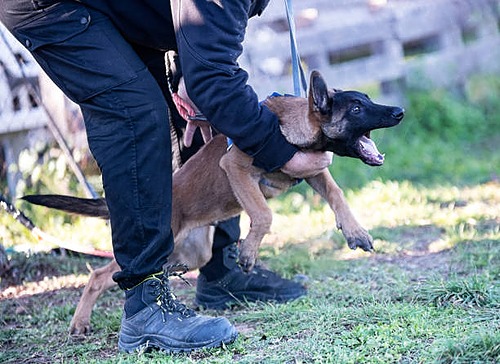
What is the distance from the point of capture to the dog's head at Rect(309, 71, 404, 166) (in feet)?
10.7

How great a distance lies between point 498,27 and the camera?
1051 cm

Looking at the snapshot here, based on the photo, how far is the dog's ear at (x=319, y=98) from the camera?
10.8 ft

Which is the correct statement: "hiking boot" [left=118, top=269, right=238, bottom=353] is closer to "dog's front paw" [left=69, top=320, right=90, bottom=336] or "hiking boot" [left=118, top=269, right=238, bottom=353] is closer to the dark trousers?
the dark trousers

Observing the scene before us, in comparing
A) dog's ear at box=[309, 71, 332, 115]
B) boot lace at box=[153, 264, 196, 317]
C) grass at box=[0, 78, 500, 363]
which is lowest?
grass at box=[0, 78, 500, 363]

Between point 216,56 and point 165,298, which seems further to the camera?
point 165,298

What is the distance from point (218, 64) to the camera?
2.83 m

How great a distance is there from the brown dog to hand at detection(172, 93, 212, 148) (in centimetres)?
10

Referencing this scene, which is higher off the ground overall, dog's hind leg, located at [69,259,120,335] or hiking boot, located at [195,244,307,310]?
dog's hind leg, located at [69,259,120,335]

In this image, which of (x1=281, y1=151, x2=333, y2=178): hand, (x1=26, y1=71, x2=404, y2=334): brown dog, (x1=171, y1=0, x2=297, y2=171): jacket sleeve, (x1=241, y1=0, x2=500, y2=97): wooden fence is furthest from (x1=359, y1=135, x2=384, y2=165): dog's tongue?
(x1=241, y1=0, x2=500, y2=97): wooden fence

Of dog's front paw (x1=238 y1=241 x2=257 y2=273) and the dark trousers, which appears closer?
the dark trousers

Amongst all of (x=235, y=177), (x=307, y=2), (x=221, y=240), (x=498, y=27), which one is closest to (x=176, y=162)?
(x=221, y=240)

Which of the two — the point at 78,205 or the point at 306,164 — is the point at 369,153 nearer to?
the point at 306,164

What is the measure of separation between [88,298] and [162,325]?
76cm

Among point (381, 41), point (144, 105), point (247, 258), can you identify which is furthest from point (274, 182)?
point (381, 41)
